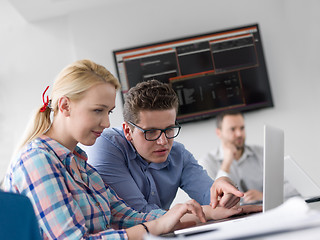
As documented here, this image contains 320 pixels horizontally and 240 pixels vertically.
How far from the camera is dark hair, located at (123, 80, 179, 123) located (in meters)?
1.73

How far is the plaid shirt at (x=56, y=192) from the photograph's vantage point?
3.59ft

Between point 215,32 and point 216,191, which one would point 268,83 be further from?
point 216,191

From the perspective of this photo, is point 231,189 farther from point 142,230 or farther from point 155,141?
point 155,141

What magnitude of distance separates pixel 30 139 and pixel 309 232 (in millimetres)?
1007

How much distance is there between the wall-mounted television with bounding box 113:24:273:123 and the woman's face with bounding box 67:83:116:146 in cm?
242

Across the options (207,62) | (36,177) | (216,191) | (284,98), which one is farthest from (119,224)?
(284,98)

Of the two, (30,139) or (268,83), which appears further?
(268,83)

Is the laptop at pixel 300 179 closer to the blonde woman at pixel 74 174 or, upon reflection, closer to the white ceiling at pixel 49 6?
the blonde woman at pixel 74 174

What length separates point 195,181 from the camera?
1898 mm

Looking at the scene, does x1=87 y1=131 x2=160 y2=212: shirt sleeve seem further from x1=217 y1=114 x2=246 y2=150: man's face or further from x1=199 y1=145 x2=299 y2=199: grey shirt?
x1=217 y1=114 x2=246 y2=150: man's face

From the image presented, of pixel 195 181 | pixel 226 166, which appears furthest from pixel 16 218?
pixel 226 166

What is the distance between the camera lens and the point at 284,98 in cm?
394

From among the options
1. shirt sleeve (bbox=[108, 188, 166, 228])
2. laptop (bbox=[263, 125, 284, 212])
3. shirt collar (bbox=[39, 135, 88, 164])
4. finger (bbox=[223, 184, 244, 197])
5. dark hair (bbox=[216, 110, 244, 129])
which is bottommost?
shirt sleeve (bbox=[108, 188, 166, 228])

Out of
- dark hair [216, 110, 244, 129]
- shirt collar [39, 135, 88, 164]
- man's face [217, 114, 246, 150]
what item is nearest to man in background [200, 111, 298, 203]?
man's face [217, 114, 246, 150]
